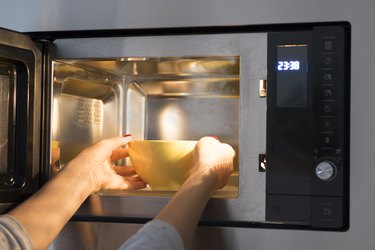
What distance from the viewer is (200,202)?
2.83 feet

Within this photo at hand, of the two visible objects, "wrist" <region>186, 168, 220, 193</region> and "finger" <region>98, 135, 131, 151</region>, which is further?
"finger" <region>98, 135, 131, 151</region>

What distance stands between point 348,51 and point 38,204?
51cm

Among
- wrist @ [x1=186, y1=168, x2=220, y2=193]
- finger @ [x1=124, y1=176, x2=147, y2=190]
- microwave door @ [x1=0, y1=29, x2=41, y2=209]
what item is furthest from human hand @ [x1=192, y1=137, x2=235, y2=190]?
microwave door @ [x1=0, y1=29, x2=41, y2=209]

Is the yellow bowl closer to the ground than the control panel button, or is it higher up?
higher up

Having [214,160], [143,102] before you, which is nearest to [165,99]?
[143,102]

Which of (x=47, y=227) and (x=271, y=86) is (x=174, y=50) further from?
(x=47, y=227)

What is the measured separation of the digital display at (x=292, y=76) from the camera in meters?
0.87

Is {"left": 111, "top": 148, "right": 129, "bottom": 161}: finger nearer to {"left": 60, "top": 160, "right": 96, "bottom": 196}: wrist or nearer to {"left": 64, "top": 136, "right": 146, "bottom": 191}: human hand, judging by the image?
{"left": 64, "top": 136, "right": 146, "bottom": 191}: human hand

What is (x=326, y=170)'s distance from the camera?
854 mm

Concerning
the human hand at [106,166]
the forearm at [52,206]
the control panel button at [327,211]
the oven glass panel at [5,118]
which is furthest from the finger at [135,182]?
the control panel button at [327,211]

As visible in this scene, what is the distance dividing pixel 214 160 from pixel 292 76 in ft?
0.60

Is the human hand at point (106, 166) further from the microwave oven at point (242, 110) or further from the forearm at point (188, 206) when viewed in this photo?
the forearm at point (188, 206)

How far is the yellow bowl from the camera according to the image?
3.31 feet

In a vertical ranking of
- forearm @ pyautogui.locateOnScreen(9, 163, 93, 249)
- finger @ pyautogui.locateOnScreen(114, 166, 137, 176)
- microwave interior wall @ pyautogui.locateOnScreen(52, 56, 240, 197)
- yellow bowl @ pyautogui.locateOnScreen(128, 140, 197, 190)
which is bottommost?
forearm @ pyautogui.locateOnScreen(9, 163, 93, 249)
